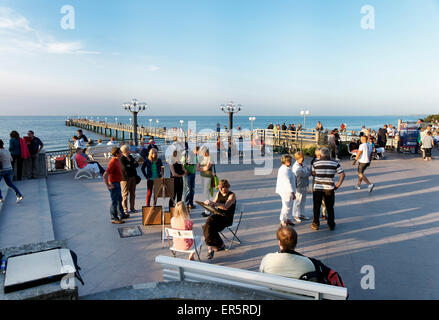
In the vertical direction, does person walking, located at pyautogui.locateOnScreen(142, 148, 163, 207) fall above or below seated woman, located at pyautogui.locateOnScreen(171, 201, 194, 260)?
above

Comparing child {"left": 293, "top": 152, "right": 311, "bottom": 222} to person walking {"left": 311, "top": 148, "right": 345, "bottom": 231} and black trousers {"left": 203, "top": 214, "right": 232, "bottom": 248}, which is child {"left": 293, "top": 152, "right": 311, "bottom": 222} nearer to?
person walking {"left": 311, "top": 148, "right": 345, "bottom": 231}

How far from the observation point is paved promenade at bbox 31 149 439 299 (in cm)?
420

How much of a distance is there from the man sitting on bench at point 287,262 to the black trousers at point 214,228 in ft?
6.31

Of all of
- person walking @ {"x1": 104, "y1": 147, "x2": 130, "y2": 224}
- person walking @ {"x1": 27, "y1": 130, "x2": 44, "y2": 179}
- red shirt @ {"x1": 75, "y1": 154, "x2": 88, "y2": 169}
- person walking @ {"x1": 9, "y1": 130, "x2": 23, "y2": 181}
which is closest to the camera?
person walking @ {"x1": 104, "y1": 147, "x2": 130, "y2": 224}

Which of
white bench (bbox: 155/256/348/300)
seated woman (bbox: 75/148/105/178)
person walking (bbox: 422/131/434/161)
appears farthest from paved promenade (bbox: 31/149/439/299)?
person walking (bbox: 422/131/434/161)

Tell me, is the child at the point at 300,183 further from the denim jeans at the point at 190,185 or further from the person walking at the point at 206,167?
the denim jeans at the point at 190,185

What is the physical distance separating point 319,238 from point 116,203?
393 cm

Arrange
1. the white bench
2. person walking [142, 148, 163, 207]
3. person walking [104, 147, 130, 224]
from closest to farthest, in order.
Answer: the white bench < person walking [104, 147, 130, 224] < person walking [142, 148, 163, 207]

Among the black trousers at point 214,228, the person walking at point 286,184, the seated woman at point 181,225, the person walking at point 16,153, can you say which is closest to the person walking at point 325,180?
the person walking at point 286,184

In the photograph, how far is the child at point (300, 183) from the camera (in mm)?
6359

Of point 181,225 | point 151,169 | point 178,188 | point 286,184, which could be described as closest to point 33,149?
point 151,169

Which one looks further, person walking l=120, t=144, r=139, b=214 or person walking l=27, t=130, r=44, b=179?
person walking l=27, t=130, r=44, b=179

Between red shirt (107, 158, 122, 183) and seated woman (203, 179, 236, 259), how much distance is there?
216 cm
